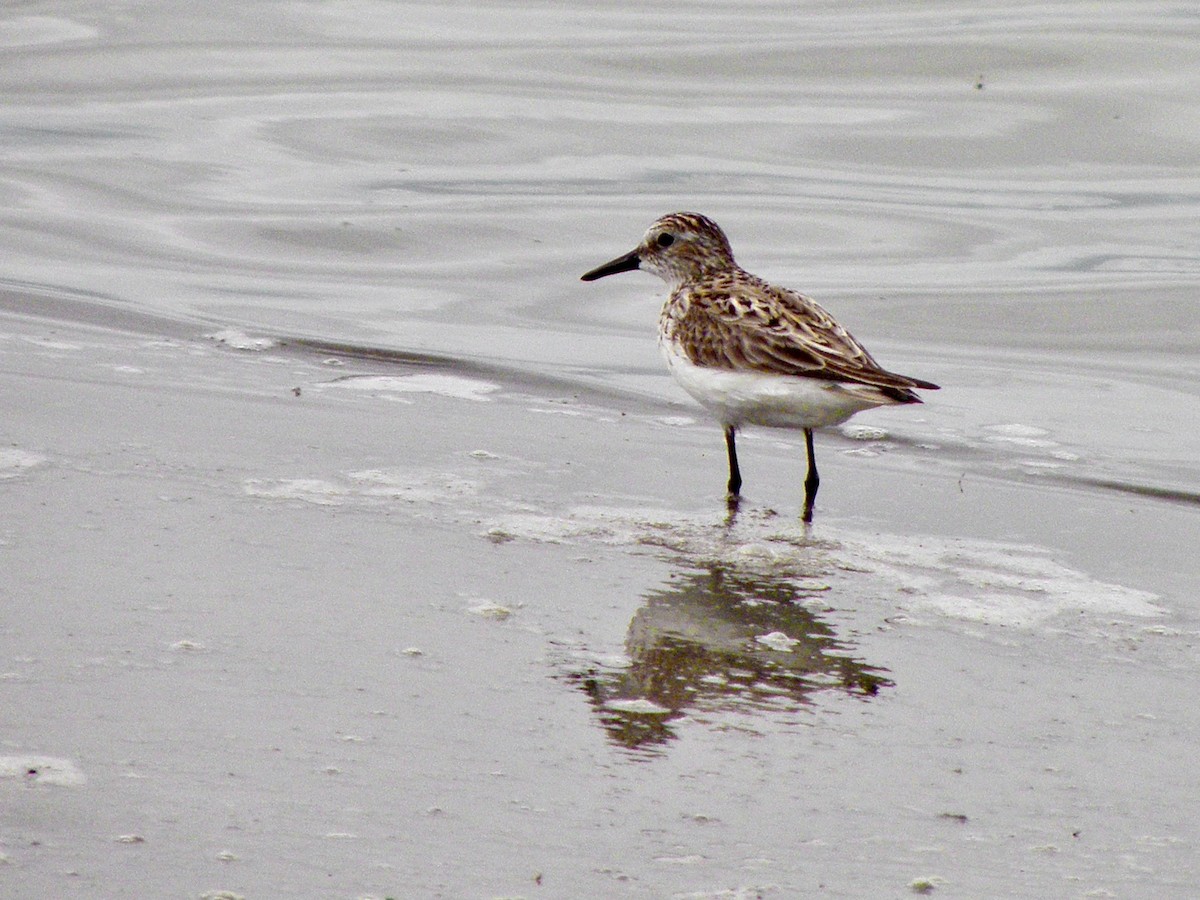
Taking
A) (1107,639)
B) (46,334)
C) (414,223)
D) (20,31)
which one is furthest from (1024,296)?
(20,31)

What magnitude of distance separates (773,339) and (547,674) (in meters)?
2.27

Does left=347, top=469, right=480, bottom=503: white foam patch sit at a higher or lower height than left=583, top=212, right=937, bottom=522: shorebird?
lower

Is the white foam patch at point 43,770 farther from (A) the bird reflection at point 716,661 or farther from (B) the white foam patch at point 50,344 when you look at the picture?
(B) the white foam patch at point 50,344

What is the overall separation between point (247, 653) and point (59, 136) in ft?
32.4

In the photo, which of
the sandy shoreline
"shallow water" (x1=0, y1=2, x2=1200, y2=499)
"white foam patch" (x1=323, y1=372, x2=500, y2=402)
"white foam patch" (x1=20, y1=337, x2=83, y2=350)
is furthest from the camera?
"shallow water" (x1=0, y1=2, x2=1200, y2=499)

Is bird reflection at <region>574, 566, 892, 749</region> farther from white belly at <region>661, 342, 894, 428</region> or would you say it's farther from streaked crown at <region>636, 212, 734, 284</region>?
streaked crown at <region>636, 212, 734, 284</region>

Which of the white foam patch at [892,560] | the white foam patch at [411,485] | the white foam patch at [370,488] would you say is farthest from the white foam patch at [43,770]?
the white foam patch at [411,485]

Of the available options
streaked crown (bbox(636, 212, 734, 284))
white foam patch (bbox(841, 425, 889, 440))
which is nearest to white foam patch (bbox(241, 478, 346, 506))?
streaked crown (bbox(636, 212, 734, 284))

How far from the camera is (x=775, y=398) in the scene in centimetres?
584

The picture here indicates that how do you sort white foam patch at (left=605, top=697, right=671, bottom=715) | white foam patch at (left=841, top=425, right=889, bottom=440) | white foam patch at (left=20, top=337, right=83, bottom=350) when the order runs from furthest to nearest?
white foam patch at (left=20, top=337, right=83, bottom=350) → white foam patch at (left=841, top=425, right=889, bottom=440) → white foam patch at (left=605, top=697, right=671, bottom=715)

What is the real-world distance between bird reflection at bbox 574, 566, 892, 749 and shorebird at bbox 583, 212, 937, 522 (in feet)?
3.66

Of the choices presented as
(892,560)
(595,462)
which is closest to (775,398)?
(595,462)

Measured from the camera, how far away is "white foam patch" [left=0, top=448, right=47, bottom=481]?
207 inches

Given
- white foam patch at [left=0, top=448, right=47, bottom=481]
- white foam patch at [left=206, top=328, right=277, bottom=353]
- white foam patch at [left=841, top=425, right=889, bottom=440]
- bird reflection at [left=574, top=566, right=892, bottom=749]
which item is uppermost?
white foam patch at [left=206, top=328, right=277, bottom=353]
